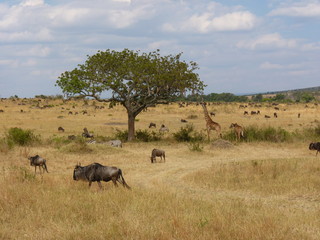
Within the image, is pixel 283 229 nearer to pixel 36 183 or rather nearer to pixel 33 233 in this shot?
pixel 33 233

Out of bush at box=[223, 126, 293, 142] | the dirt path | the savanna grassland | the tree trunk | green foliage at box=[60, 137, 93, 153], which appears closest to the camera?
the savanna grassland

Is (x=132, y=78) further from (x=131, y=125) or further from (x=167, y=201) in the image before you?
(x=167, y=201)

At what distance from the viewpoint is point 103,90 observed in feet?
82.5

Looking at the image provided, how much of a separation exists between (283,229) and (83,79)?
20565 millimetres

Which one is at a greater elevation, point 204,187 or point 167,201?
point 167,201

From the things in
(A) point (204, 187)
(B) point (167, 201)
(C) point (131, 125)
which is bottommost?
(A) point (204, 187)

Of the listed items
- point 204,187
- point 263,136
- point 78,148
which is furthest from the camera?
point 263,136

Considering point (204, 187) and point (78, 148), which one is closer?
point (204, 187)

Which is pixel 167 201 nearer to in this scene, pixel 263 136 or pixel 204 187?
pixel 204 187

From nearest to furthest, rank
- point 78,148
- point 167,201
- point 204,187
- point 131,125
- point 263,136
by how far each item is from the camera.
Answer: point 167,201 → point 204,187 → point 78,148 → point 263,136 → point 131,125

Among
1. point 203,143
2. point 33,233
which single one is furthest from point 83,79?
point 33,233

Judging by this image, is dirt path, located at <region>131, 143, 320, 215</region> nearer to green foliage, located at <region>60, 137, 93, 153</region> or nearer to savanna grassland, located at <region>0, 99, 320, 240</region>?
savanna grassland, located at <region>0, 99, 320, 240</region>

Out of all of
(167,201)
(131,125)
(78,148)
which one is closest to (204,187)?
(167,201)

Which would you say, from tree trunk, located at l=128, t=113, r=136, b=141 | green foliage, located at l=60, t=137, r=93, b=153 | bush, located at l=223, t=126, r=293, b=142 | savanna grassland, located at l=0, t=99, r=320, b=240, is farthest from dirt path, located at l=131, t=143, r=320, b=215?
tree trunk, located at l=128, t=113, r=136, b=141
